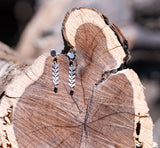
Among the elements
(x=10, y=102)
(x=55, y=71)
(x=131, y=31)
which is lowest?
(x=10, y=102)

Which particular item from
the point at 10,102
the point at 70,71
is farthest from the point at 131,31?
the point at 10,102

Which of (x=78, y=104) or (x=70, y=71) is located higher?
(x=70, y=71)

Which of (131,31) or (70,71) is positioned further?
(131,31)

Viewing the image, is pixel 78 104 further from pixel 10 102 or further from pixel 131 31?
pixel 131 31

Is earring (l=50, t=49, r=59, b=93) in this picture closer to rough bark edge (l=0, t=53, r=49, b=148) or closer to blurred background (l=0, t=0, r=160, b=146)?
rough bark edge (l=0, t=53, r=49, b=148)

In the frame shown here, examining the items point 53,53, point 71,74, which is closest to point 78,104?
point 71,74

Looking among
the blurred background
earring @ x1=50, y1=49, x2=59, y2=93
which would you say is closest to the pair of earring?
earring @ x1=50, y1=49, x2=59, y2=93

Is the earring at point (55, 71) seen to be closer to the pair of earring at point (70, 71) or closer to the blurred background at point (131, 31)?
the pair of earring at point (70, 71)

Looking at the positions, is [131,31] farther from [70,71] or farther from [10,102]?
[10,102]

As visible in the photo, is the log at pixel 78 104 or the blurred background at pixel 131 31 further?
the blurred background at pixel 131 31

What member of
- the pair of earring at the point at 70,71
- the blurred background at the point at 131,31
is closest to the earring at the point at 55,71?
the pair of earring at the point at 70,71
